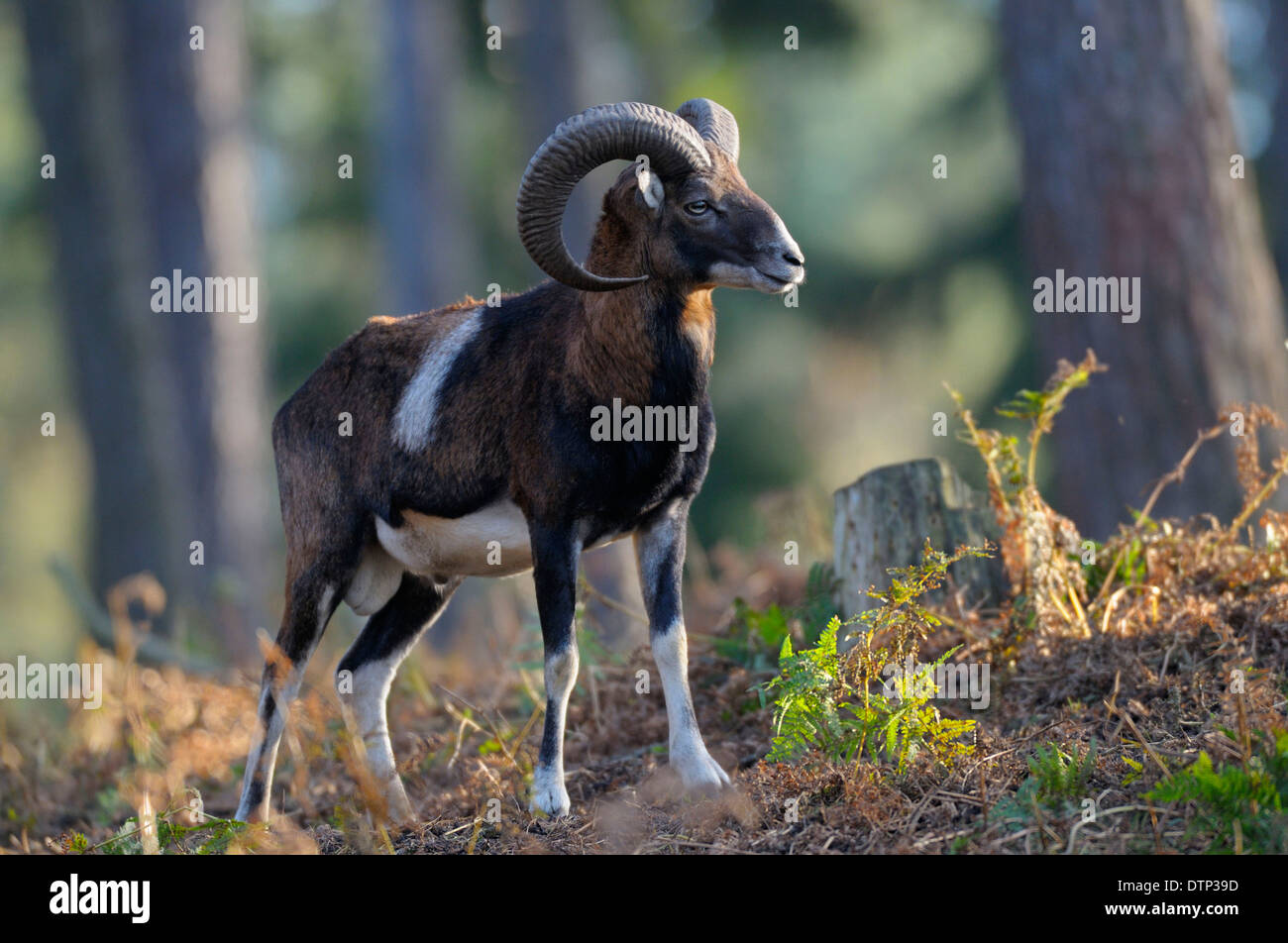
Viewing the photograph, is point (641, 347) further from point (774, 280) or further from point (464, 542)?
point (464, 542)

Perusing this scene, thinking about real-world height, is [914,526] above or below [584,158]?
below

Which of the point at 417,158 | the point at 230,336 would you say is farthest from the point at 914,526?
the point at 417,158

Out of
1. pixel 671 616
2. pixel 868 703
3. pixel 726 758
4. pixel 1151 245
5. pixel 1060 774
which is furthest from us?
pixel 1151 245

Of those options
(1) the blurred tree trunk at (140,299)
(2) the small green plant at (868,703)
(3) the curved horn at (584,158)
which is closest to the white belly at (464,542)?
(3) the curved horn at (584,158)

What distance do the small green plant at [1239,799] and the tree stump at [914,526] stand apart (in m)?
2.74

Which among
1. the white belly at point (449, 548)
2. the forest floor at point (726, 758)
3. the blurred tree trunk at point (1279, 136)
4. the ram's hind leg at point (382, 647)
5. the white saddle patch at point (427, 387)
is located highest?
the blurred tree trunk at point (1279, 136)

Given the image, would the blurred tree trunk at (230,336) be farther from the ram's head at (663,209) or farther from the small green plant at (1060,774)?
the small green plant at (1060,774)

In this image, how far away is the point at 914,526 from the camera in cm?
724

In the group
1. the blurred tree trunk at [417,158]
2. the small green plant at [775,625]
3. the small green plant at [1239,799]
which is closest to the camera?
the small green plant at [1239,799]

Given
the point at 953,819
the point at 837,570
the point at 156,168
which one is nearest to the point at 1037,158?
the point at 837,570

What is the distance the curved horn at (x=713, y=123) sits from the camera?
6355 mm

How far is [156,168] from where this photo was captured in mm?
16375

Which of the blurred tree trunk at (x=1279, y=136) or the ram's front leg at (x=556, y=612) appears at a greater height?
the blurred tree trunk at (x=1279, y=136)

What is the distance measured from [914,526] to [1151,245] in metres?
3.62
